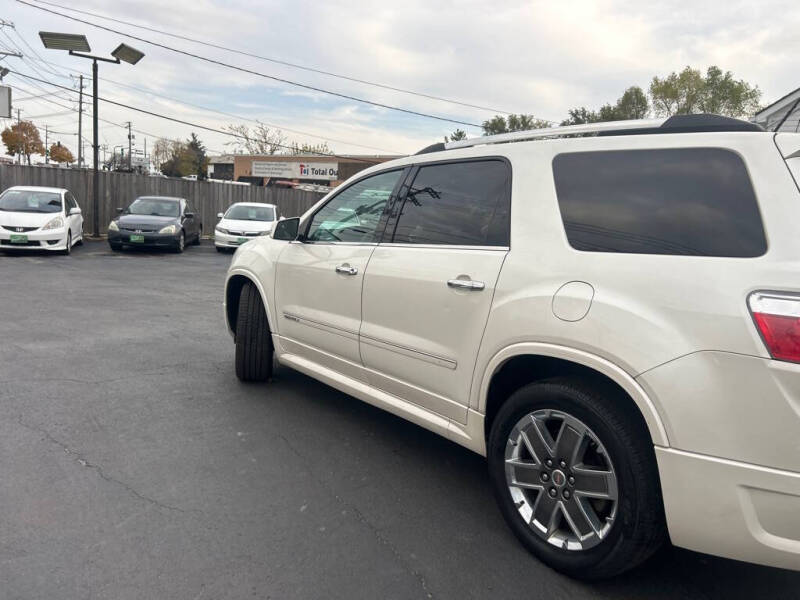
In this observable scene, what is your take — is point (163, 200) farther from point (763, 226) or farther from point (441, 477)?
point (763, 226)

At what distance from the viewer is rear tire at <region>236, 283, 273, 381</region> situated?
4.71 meters

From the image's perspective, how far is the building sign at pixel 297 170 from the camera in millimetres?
53656

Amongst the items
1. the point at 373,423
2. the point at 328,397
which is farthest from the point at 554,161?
the point at 328,397

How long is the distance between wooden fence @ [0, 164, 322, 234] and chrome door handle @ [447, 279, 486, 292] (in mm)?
19216

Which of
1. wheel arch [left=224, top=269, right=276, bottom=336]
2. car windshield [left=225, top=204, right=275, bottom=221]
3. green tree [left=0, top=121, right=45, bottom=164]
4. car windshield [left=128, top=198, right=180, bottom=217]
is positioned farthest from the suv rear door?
green tree [left=0, top=121, right=45, bottom=164]

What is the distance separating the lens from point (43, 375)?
4.86m

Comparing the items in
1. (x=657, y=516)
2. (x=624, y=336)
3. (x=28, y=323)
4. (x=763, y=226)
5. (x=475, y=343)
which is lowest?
(x=28, y=323)

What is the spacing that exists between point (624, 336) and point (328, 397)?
113 inches

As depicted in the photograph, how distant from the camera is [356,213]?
3.96 meters

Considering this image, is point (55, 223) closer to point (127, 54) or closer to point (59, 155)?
point (127, 54)

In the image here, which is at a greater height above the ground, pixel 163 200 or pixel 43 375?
pixel 163 200

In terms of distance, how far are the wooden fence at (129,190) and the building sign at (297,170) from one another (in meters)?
27.0

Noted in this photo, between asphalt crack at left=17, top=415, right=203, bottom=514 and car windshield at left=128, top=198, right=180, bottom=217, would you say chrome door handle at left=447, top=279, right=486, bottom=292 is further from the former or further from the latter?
car windshield at left=128, top=198, right=180, bottom=217

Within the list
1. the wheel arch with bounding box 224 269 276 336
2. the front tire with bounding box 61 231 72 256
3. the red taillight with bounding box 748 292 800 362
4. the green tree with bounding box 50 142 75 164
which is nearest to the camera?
the red taillight with bounding box 748 292 800 362
